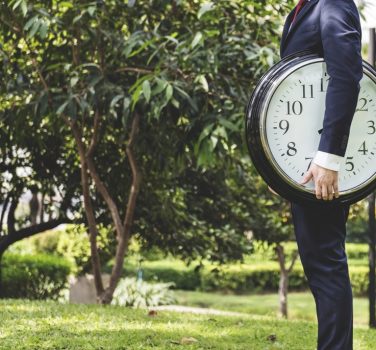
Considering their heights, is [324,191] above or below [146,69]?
below

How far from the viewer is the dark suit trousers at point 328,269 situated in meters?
2.29

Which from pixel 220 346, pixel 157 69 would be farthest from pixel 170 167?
pixel 220 346

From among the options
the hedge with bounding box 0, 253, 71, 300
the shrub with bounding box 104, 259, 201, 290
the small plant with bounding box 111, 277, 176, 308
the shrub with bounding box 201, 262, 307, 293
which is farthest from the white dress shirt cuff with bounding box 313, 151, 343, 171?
the shrub with bounding box 201, 262, 307, 293

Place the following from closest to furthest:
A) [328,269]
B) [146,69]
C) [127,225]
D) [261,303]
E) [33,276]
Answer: [328,269]
[146,69]
[127,225]
[33,276]
[261,303]

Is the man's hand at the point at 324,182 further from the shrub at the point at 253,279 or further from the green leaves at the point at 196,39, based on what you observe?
the shrub at the point at 253,279

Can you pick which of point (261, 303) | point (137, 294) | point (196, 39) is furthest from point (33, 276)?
point (261, 303)

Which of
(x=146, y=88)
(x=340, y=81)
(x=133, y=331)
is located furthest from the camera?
(x=146, y=88)

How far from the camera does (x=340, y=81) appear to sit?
7.18ft

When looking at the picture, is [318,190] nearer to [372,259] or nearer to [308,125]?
[308,125]

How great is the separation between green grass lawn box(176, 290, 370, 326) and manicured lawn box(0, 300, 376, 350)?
33.4 feet

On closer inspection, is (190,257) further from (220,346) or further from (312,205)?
(312,205)

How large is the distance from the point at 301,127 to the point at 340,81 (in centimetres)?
23

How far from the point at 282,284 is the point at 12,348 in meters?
9.95

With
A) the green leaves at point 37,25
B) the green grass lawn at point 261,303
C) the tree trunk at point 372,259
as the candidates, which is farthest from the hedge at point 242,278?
the green leaves at point 37,25
